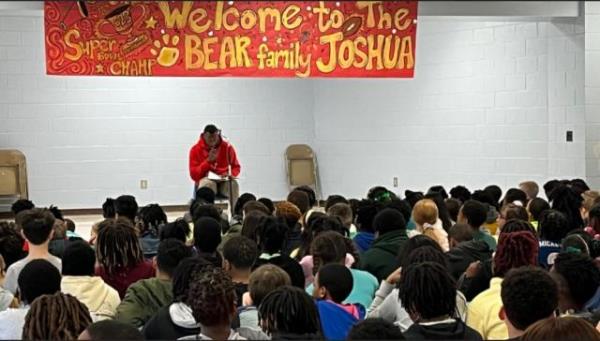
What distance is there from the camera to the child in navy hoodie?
3652 millimetres

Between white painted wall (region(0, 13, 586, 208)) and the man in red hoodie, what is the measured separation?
3287 millimetres

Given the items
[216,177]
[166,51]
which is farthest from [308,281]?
[216,177]

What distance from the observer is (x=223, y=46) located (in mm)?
8289

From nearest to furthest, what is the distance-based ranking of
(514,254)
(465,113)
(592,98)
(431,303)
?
1. (431,303)
2. (514,254)
3. (592,98)
4. (465,113)

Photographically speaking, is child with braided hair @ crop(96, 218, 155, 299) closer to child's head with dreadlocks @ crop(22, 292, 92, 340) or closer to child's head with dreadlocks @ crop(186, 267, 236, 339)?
child's head with dreadlocks @ crop(22, 292, 92, 340)

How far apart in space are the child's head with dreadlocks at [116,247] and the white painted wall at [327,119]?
740cm

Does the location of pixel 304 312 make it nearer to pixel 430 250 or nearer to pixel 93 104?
pixel 430 250

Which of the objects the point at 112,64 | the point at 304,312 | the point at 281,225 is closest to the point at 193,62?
the point at 112,64

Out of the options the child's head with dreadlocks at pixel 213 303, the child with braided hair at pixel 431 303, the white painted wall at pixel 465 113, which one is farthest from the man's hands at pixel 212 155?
the child's head with dreadlocks at pixel 213 303

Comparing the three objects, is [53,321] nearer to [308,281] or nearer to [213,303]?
[213,303]

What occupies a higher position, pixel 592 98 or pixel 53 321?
pixel 592 98

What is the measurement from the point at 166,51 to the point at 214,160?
2.62 meters

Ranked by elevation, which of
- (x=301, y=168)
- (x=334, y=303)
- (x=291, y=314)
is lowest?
(x=334, y=303)

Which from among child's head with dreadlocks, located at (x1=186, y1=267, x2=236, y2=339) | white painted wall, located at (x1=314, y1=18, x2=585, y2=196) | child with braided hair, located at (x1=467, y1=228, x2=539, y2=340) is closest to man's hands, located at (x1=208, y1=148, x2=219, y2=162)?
white painted wall, located at (x1=314, y1=18, x2=585, y2=196)
